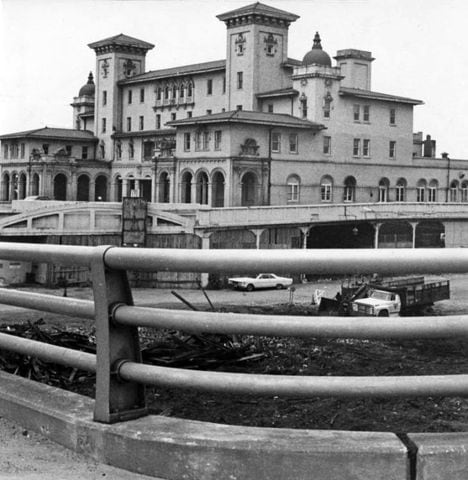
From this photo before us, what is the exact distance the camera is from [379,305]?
2910 mm

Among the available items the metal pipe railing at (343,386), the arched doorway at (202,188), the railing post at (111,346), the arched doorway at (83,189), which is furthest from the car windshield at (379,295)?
the arched doorway at (83,189)

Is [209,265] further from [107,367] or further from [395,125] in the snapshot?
[395,125]

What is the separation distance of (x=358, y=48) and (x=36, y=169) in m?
29.6

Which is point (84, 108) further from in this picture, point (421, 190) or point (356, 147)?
point (421, 190)

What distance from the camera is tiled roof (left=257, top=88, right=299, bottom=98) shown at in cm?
6804

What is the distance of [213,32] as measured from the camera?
83.2 m

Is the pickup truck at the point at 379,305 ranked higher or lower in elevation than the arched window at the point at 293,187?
lower

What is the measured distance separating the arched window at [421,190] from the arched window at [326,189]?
8.75 metres

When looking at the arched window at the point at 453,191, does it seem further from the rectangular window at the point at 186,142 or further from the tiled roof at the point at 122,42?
the tiled roof at the point at 122,42

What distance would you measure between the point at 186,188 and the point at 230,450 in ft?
209

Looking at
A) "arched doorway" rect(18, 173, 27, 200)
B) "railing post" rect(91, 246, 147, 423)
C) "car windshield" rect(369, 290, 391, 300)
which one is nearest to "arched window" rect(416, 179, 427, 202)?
"arched doorway" rect(18, 173, 27, 200)

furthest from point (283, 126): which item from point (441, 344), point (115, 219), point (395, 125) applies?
point (441, 344)

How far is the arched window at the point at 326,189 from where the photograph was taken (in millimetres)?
66969

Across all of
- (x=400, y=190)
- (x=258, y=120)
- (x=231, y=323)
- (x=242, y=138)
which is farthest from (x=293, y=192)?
(x=231, y=323)
